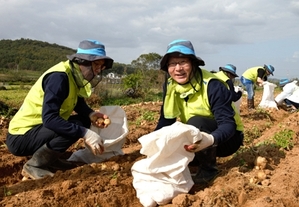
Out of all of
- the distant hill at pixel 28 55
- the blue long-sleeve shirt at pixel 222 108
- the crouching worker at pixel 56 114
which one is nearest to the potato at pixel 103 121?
the crouching worker at pixel 56 114

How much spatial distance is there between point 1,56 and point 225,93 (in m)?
63.1

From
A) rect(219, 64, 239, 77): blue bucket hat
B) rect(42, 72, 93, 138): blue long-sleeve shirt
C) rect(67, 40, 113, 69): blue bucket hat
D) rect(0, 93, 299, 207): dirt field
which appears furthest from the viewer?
rect(219, 64, 239, 77): blue bucket hat

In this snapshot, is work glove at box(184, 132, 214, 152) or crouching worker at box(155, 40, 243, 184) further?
crouching worker at box(155, 40, 243, 184)

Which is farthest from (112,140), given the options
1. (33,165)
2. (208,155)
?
(208,155)

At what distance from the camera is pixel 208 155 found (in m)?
2.72

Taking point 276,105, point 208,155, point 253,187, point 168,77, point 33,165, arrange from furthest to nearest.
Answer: point 276,105
point 33,165
point 168,77
point 208,155
point 253,187

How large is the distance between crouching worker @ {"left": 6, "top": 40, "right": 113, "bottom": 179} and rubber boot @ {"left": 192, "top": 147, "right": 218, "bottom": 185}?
35.2 inches

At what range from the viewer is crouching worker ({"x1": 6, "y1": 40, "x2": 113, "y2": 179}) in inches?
117

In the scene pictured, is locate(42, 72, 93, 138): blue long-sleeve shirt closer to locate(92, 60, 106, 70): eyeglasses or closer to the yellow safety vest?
the yellow safety vest

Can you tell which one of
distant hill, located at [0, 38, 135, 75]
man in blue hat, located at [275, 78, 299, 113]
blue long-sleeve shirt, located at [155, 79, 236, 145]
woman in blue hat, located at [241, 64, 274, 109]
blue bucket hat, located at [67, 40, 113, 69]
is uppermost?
blue bucket hat, located at [67, 40, 113, 69]

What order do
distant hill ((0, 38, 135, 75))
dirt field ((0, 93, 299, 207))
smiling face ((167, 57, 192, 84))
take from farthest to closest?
distant hill ((0, 38, 135, 75)) < smiling face ((167, 57, 192, 84)) < dirt field ((0, 93, 299, 207))

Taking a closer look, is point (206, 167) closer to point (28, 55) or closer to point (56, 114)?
point (56, 114)

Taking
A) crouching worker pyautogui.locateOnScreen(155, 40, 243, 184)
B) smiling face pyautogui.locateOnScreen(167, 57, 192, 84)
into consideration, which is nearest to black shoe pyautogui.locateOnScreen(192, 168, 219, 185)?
crouching worker pyautogui.locateOnScreen(155, 40, 243, 184)

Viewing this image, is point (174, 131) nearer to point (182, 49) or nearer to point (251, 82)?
point (182, 49)
